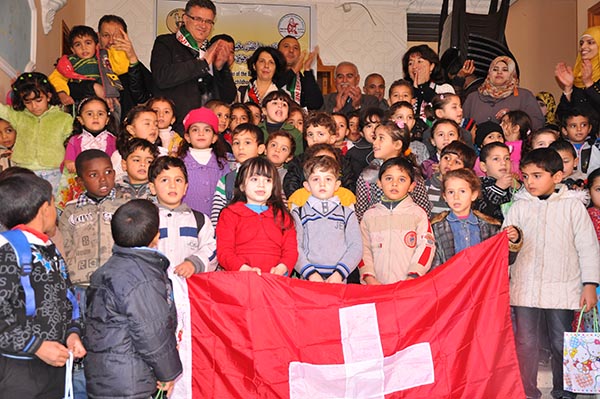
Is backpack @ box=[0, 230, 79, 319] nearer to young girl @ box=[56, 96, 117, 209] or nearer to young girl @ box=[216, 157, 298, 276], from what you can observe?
Answer: young girl @ box=[216, 157, 298, 276]

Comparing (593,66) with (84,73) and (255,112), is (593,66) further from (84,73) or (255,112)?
(84,73)

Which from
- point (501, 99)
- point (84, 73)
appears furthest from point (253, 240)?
point (501, 99)

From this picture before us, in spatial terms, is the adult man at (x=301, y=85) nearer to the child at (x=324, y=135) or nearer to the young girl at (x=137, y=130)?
the child at (x=324, y=135)

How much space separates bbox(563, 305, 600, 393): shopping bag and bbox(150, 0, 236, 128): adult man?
3448 mm

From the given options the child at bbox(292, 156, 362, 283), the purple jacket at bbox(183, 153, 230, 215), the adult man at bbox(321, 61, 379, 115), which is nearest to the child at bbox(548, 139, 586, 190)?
the child at bbox(292, 156, 362, 283)

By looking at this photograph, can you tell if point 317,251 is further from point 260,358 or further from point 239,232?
point 260,358

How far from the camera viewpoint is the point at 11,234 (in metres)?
2.82

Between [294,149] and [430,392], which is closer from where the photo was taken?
[430,392]

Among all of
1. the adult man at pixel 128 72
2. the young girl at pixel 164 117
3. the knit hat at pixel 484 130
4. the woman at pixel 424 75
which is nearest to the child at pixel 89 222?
the young girl at pixel 164 117

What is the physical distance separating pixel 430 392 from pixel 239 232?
1.35 meters

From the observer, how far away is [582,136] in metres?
5.93

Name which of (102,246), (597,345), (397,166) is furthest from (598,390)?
(102,246)

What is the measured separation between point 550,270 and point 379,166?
1.37m

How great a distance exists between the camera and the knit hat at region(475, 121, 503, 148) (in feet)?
19.4
